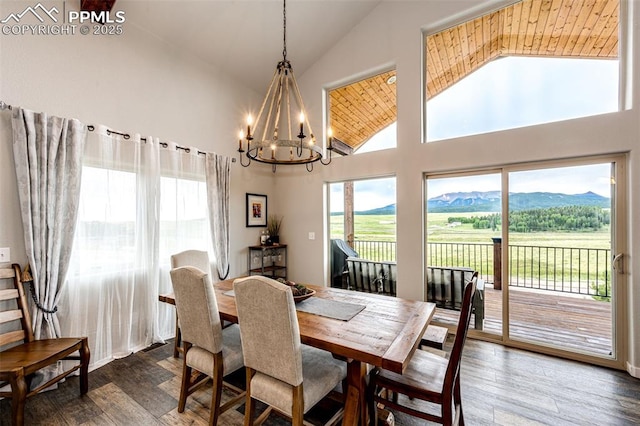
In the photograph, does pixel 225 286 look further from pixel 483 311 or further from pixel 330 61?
pixel 330 61

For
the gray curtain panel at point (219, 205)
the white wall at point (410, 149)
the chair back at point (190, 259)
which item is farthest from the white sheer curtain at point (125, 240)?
the white wall at point (410, 149)

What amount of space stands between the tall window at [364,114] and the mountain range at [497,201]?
1023 millimetres

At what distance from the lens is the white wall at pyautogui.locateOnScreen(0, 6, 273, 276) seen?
227 cm

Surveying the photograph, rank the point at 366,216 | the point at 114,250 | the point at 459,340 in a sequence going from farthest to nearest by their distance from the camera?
the point at 366,216, the point at 114,250, the point at 459,340

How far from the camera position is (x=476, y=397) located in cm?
219

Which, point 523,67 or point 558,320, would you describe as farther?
point 523,67

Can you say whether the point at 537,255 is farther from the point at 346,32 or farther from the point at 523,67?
the point at 346,32

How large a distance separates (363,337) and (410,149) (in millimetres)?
2648

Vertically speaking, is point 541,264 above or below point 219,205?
below

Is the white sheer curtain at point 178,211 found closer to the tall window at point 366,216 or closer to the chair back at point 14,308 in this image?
the chair back at point 14,308

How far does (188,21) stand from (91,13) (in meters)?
0.95

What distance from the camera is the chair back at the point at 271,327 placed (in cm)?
144

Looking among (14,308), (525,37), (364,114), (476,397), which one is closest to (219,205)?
(14,308)

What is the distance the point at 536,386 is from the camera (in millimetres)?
2311
